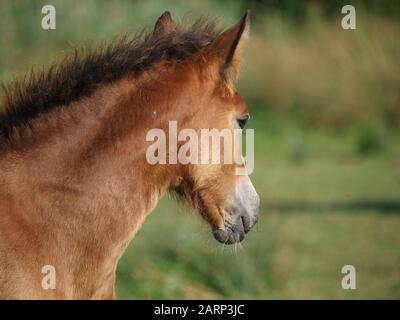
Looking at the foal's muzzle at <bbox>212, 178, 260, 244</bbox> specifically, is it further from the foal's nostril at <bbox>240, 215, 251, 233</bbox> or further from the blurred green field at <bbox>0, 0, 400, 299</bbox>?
the blurred green field at <bbox>0, 0, 400, 299</bbox>

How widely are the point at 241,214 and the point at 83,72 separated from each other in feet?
3.56

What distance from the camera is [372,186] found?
1393 cm

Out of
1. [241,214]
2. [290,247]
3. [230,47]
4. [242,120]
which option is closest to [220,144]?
[242,120]

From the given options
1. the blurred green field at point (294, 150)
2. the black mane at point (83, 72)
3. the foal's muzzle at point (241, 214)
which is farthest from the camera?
the blurred green field at point (294, 150)

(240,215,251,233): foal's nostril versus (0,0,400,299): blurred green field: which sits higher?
(0,0,400,299): blurred green field

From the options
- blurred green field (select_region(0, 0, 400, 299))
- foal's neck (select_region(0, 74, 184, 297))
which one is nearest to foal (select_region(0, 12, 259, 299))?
foal's neck (select_region(0, 74, 184, 297))

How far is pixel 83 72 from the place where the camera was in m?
4.16

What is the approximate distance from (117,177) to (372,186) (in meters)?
10.4

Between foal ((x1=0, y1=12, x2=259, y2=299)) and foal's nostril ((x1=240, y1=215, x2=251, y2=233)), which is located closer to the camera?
foal ((x1=0, y1=12, x2=259, y2=299))

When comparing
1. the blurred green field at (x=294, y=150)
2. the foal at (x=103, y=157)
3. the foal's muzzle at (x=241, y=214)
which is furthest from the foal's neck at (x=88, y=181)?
the blurred green field at (x=294, y=150)

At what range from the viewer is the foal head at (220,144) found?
4.13m

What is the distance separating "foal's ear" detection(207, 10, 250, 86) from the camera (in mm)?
4137

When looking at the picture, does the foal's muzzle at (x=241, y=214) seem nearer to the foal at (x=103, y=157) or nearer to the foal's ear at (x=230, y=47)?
the foal at (x=103, y=157)

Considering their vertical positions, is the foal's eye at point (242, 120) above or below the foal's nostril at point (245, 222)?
above
